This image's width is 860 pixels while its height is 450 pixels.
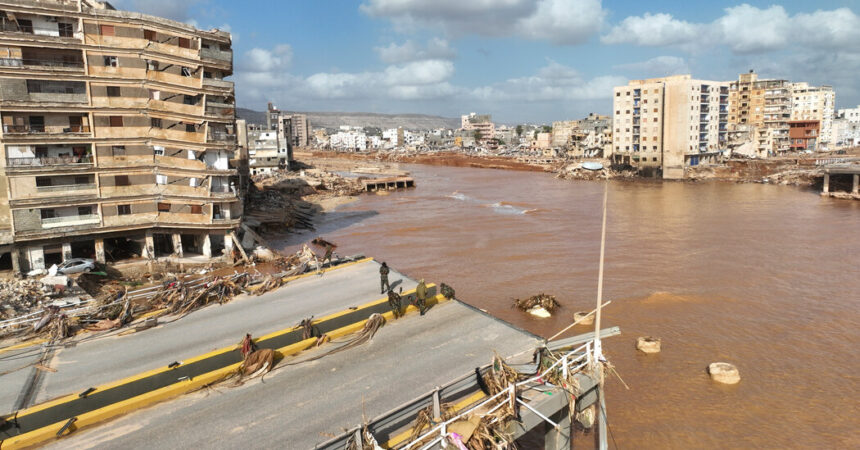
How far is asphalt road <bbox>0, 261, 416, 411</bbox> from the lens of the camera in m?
12.0

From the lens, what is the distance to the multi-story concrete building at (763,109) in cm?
10738

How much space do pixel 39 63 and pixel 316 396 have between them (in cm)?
2581

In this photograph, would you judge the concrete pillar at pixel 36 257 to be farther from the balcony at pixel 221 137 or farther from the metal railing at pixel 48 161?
the balcony at pixel 221 137

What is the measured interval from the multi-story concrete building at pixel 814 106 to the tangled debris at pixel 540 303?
145067 mm

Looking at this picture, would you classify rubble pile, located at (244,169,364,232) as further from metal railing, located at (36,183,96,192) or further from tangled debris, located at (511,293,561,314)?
tangled debris, located at (511,293,561,314)

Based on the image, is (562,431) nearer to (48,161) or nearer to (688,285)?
(688,285)

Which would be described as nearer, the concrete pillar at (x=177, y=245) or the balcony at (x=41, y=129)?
the balcony at (x=41, y=129)

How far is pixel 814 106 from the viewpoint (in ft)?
443

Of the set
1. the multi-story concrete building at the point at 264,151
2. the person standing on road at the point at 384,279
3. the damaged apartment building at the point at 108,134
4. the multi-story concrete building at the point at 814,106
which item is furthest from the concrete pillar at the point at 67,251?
the multi-story concrete building at the point at 814,106

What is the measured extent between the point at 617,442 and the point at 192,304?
45.8ft

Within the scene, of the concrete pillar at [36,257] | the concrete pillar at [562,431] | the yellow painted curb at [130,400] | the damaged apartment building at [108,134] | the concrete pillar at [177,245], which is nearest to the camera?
the yellow painted curb at [130,400]

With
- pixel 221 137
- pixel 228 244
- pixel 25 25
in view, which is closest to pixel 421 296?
pixel 228 244

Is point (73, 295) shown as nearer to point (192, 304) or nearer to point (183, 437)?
point (192, 304)

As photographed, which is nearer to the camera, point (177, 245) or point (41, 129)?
point (41, 129)
